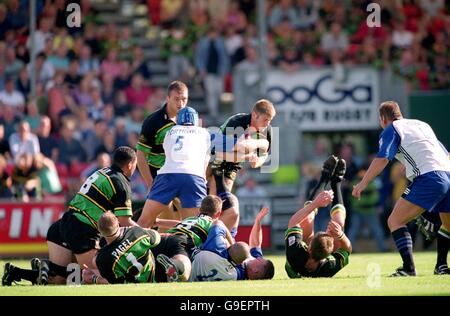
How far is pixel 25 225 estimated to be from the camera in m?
19.6

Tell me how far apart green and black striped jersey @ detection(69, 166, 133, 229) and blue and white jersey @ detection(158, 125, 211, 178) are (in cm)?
114

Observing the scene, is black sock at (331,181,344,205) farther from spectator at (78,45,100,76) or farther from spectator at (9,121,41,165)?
spectator at (78,45,100,76)

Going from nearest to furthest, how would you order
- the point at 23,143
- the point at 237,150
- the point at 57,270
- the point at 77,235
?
the point at 77,235
the point at 57,270
the point at 237,150
the point at 23,143

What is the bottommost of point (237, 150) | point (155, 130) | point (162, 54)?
point (237, 150)

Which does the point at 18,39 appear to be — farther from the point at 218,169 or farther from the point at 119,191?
the point at 119,191

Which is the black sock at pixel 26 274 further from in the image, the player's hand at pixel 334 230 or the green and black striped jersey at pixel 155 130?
the player's hand at pixel 334 230

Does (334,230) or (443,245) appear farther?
(443,245)

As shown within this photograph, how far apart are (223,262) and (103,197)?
1.58m

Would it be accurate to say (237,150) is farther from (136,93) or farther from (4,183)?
(136,93)

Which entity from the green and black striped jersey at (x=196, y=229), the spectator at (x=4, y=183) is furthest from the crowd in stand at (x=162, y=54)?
the green and black striped jersey at (x=196, y=229)

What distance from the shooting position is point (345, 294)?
34.1ft

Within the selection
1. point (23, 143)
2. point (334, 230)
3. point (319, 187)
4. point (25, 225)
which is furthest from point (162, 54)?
point (334, 230)

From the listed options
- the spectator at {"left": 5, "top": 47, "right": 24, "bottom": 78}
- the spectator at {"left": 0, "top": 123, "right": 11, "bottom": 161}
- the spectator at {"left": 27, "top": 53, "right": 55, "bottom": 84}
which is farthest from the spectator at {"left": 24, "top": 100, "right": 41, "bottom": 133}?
the spectator at {"left": 5, "top": 47, "right": 24, "bottom": 78}

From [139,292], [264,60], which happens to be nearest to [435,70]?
[264,60]
